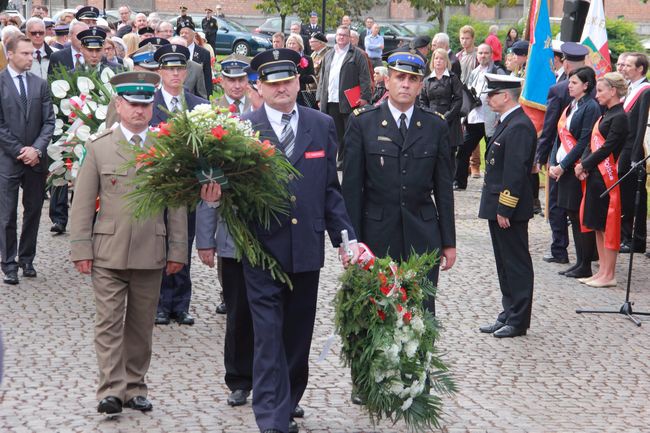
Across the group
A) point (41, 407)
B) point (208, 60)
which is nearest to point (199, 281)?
point (41, 407)

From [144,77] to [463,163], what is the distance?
33.7 feet

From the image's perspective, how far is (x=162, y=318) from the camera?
9289mm

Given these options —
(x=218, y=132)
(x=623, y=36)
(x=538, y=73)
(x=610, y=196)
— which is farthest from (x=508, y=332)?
(x=623, y=36)

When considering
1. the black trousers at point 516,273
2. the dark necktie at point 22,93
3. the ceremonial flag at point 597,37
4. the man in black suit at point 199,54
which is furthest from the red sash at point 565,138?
the man in black suit at point 199,54

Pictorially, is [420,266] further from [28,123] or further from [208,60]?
[208,60]

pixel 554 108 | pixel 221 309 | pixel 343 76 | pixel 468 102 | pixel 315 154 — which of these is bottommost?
pixel 221 309

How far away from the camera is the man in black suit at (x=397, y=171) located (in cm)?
730

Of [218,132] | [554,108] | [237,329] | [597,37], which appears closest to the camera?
[218,132]

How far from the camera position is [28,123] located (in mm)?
10891

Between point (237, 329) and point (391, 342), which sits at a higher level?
point (391, 342)

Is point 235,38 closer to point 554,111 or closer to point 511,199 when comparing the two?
point 554,111

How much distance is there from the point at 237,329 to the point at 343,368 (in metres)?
0.84

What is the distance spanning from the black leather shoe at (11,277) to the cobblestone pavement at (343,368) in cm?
10

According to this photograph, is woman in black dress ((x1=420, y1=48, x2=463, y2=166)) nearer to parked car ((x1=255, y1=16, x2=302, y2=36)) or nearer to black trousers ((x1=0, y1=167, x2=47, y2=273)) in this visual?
black trousers ((x1=0, y1=167, x2=47, y2=273))
